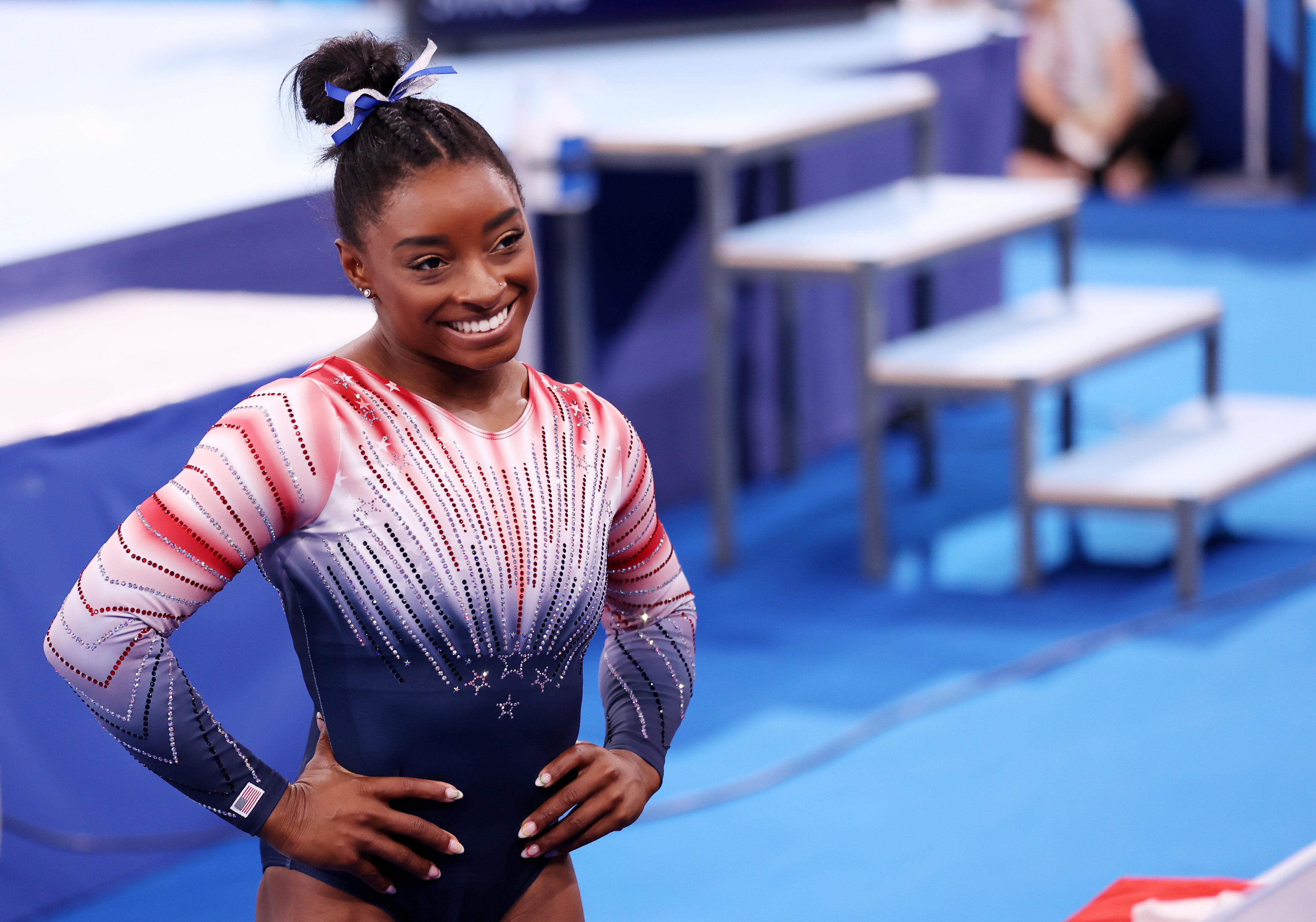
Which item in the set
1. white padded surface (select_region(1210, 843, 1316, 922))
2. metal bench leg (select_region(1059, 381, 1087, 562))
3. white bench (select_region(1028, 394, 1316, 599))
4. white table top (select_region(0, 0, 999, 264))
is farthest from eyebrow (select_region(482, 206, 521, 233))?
metal bench leg (select_region(1059, 381, 1087, 562))

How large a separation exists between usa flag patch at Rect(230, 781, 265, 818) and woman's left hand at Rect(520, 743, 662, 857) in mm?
206

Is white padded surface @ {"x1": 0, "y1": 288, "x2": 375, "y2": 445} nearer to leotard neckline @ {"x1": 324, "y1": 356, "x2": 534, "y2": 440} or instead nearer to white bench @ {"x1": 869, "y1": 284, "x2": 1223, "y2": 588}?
leotard neckline @ {"x1": 324, "y1": 356, "x2": 534, "y2": 440}

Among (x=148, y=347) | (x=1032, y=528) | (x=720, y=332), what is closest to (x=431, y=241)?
(x=148, y=347)

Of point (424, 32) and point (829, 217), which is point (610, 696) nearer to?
point (829, 217)

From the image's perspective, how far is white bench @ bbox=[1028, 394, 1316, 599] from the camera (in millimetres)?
4031

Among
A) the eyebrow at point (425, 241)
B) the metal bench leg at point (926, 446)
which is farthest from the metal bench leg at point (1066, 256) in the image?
the eyebrow at point (425, 241)

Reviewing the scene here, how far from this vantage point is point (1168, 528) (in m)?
4.69

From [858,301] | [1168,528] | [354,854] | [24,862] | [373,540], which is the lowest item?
[1168,528]

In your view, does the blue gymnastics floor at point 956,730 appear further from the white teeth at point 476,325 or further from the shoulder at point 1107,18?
the shoulder at point 1107,18

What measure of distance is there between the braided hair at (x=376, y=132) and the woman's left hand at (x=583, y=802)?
1.44 feet

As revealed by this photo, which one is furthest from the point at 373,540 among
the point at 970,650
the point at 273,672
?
the point at 970,650

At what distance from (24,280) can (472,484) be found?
2.00 metres

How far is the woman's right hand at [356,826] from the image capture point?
1330mm

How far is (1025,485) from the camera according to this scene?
4.11 metres
